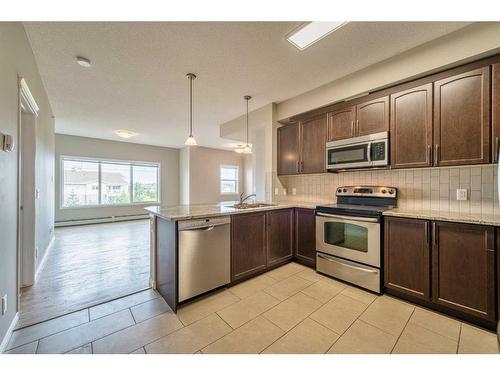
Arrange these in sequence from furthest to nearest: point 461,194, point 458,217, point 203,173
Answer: point 203,173 < point 461,194 < point 458,217

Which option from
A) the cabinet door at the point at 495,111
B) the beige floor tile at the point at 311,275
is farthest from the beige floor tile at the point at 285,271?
the cabinet door at the point at 495,111

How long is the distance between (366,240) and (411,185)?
93cm

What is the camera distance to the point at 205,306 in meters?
2.05

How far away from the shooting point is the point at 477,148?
188 cm

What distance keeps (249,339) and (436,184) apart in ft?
8.42

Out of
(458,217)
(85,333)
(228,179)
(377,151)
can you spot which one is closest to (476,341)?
(458,217)

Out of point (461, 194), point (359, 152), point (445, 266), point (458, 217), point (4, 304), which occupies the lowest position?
point (4, 304)

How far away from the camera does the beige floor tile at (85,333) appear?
151cm

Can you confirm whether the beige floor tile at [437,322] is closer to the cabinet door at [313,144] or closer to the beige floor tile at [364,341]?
the beige floor tile at [364,341]

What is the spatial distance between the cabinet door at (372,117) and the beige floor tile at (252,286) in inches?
86.0

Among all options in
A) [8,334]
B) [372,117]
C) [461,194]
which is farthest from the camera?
[372,117]

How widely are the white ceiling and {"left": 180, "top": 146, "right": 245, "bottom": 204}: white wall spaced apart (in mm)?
3537

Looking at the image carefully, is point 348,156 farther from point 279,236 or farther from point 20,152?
point 20,152
